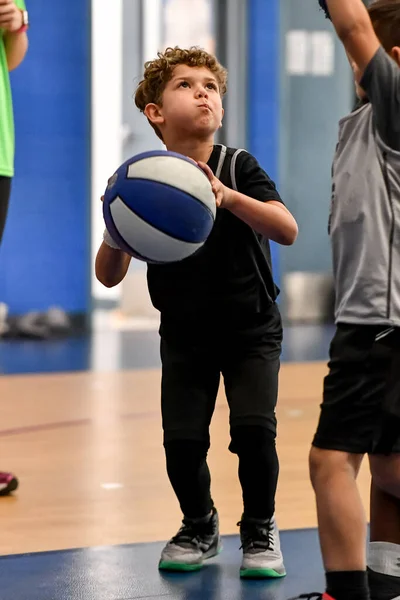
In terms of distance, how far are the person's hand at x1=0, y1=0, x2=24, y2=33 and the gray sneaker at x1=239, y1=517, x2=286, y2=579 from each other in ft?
5.05

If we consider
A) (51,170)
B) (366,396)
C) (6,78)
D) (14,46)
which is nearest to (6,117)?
(6,78)

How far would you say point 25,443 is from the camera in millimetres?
3789

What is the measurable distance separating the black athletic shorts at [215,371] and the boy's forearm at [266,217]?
0.76 ft

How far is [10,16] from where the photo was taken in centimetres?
310

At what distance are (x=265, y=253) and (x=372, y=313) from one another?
0.51 meters

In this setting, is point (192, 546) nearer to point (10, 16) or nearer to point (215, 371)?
point (215, 371)

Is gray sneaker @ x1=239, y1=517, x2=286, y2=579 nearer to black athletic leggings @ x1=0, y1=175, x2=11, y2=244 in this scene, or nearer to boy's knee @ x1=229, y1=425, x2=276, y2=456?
boy's knee @ x1=229, y1=425, x2=276, y2=456

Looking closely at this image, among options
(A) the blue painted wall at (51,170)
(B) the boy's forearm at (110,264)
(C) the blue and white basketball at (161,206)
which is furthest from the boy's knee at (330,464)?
(A) the blue painted wall at (51,170)

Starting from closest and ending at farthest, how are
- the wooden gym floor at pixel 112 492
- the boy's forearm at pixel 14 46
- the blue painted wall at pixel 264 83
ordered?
the wooden gym floor at pixel 112 492 → the boy's forearm at pixel 14 46 → the blue painted wall at pixel 264 83

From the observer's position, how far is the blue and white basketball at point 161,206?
2111mm

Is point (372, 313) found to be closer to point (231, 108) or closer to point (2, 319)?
point (2, 319)

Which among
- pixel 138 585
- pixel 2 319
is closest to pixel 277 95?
pixel 2 319

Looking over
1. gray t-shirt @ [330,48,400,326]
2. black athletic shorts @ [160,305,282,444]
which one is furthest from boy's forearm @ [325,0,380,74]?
black athletic shorts @ [160,305,282,444]

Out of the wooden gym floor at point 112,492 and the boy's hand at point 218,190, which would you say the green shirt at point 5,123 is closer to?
the wooden gym floor at point 112,492
